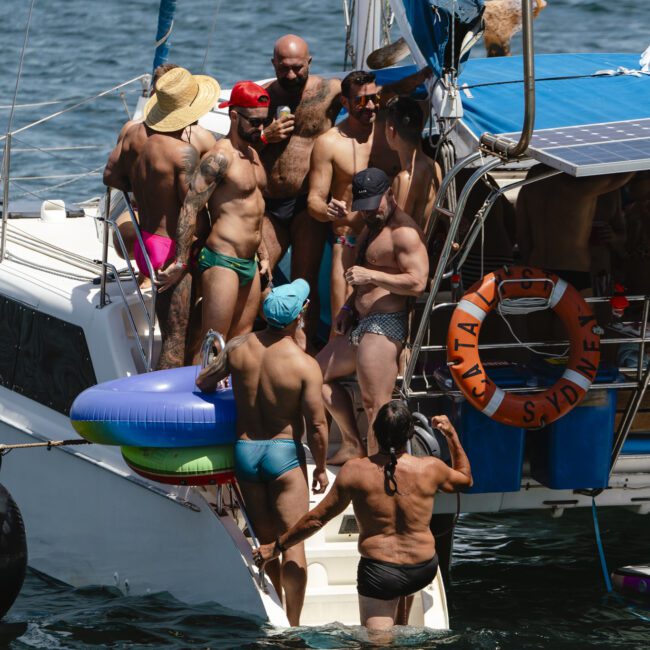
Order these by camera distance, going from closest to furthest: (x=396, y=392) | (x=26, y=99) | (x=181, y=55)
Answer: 1. (x=396, y=392)
2. (x=26, y=99)
3. (x=181, y=55)

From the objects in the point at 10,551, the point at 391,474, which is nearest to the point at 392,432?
the point at 391,474

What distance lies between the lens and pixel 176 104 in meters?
8.79

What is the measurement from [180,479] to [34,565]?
252 cm

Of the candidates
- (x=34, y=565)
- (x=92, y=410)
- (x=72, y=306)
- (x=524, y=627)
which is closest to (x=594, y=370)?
(x=524, y=627)

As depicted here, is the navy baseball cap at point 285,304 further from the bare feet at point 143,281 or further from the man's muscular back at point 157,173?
the bare feet at point 143,281

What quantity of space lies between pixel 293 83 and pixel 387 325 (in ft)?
6.26

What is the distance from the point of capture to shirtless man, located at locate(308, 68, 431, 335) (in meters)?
8.38

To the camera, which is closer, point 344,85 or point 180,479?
point 180,479

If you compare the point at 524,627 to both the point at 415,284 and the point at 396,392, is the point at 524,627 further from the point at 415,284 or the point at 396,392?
the point at 415,284

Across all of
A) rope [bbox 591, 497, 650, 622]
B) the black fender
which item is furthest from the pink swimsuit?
rope [bbox 591, 497, 650, 622]

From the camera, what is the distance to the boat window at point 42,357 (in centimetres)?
920

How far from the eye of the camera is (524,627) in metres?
8.33

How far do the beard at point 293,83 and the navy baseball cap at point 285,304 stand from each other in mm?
2113

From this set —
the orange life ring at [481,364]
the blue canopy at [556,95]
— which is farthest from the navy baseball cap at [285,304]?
the blue canopy at [556,95]
